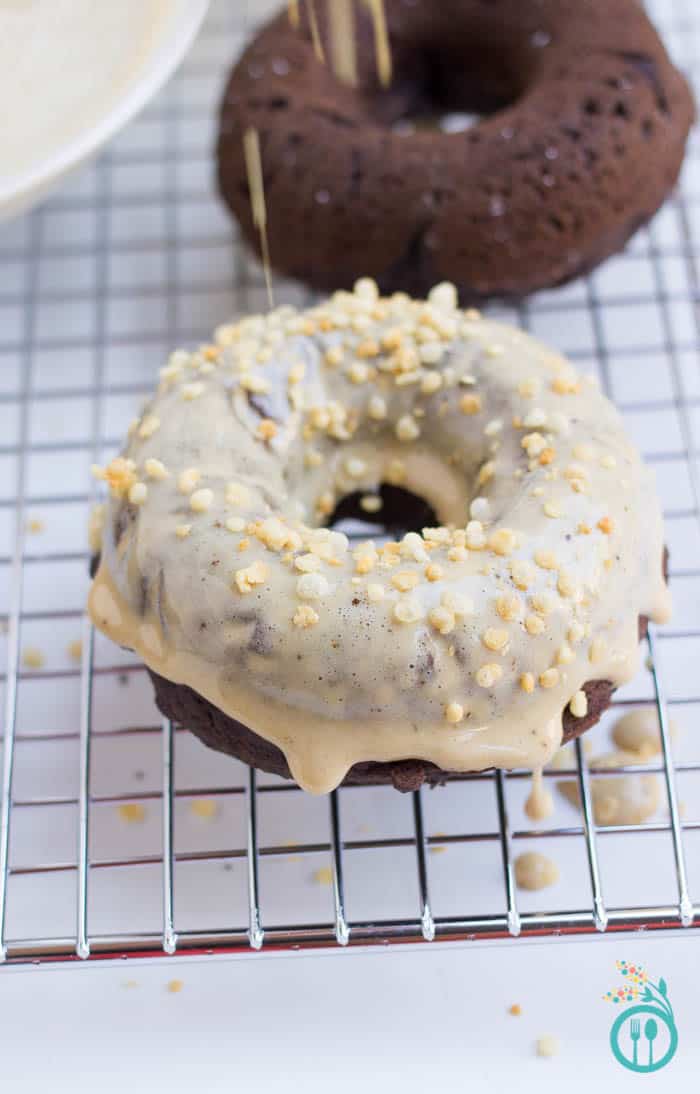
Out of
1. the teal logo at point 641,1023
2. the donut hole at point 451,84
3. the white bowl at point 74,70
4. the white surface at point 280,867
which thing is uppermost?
the donut hole at point 451,84

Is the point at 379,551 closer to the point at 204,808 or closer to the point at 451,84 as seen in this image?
the point at 204,808

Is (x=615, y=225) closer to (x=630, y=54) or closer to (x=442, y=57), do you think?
(x=630, y=54)

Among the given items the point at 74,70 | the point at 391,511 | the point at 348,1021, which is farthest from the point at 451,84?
the point at 348,1021

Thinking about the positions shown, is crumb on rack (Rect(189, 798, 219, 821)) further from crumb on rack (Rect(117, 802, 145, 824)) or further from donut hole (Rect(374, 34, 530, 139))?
donut hole (Rect(374, 34, 530, 139))

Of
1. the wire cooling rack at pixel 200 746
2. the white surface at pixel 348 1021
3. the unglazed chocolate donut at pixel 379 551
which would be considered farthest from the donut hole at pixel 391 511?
the white surface at pixel 348 1021

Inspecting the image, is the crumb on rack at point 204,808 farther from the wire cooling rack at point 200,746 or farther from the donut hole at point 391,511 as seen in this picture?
the donut hole at point 391,511

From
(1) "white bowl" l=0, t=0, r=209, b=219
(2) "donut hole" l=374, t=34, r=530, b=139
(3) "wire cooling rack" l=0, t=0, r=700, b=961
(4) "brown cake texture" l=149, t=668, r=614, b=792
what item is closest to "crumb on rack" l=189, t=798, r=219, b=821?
(3) "wire cooling rack" l=0, t=0, r=700, b=961
